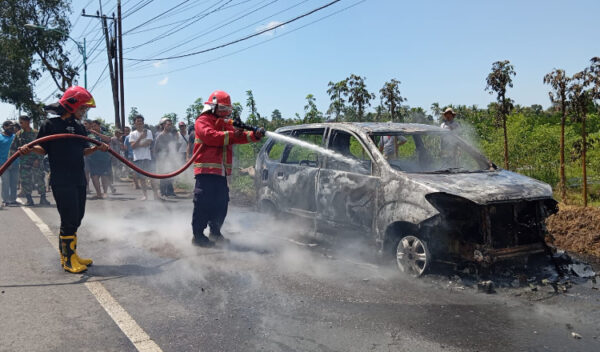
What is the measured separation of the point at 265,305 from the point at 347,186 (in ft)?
6.37

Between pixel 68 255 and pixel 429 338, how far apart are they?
12.6ft

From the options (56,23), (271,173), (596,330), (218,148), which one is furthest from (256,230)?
(56,23)

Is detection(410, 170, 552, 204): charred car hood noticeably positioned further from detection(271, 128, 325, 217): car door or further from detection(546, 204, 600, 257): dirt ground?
detection(271, 128, 325, 217): car door

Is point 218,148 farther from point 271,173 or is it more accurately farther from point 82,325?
point 82,325

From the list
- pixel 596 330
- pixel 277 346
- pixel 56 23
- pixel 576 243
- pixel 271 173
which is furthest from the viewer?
pixel 56 23

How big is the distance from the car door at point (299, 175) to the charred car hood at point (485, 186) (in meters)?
1.58

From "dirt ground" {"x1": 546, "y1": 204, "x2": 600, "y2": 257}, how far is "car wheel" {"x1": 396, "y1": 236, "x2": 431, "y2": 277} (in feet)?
6.84

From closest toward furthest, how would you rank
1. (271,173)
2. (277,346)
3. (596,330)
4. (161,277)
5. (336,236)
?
1. (277,346)
2. (596,330)
3. (161,277)
4. (336,236)
5. (271,173)

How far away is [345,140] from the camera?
6070 mm

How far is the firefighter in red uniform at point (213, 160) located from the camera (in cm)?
604

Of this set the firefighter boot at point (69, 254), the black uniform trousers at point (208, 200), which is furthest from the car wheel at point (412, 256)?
the firefighter boot at point (69, 254)

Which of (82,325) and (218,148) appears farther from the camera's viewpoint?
(218,148)

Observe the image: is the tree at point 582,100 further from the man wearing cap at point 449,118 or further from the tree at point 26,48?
the tree at point 26,48

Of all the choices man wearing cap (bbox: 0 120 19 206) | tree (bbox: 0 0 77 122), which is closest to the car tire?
man wearing cap (bbox: 0 120 19 206)
